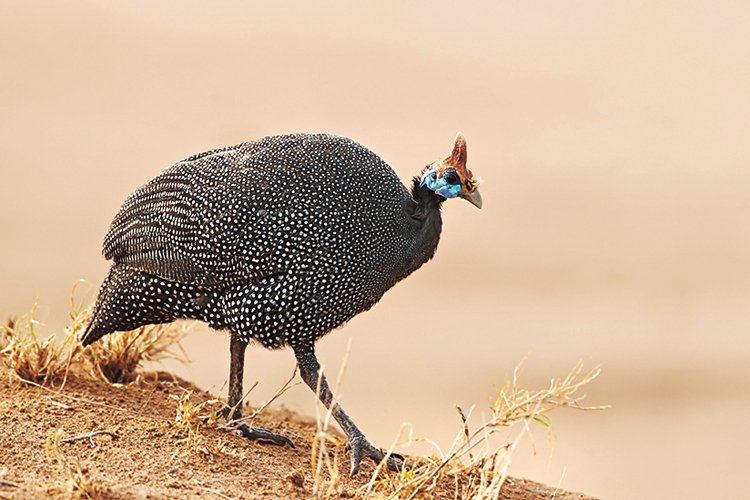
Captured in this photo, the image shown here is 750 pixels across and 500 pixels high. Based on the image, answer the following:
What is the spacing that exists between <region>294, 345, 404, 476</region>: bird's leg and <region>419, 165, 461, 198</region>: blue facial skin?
0.93 metres

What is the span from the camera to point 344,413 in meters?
4.36

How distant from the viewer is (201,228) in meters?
4.29

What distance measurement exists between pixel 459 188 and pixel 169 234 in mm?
1343

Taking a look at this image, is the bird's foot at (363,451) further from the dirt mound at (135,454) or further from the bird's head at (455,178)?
the bird's head at (455,178)

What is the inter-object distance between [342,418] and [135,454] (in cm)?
92

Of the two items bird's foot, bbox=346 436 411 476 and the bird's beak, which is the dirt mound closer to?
bird's foot, bbox=346 436 411 476

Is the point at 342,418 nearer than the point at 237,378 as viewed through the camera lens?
Yes

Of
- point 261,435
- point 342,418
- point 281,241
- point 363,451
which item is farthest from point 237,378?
point 281,241

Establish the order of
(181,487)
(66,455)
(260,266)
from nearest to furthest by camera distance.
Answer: (181,487), (66,455), (260,266)

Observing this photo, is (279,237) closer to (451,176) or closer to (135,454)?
(451,176)

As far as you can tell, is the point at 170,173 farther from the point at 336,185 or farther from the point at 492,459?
the point at 492,459

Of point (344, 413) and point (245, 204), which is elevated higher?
point (245, 204)

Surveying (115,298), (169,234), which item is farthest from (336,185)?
(115,298)

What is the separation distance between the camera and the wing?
166 inches
